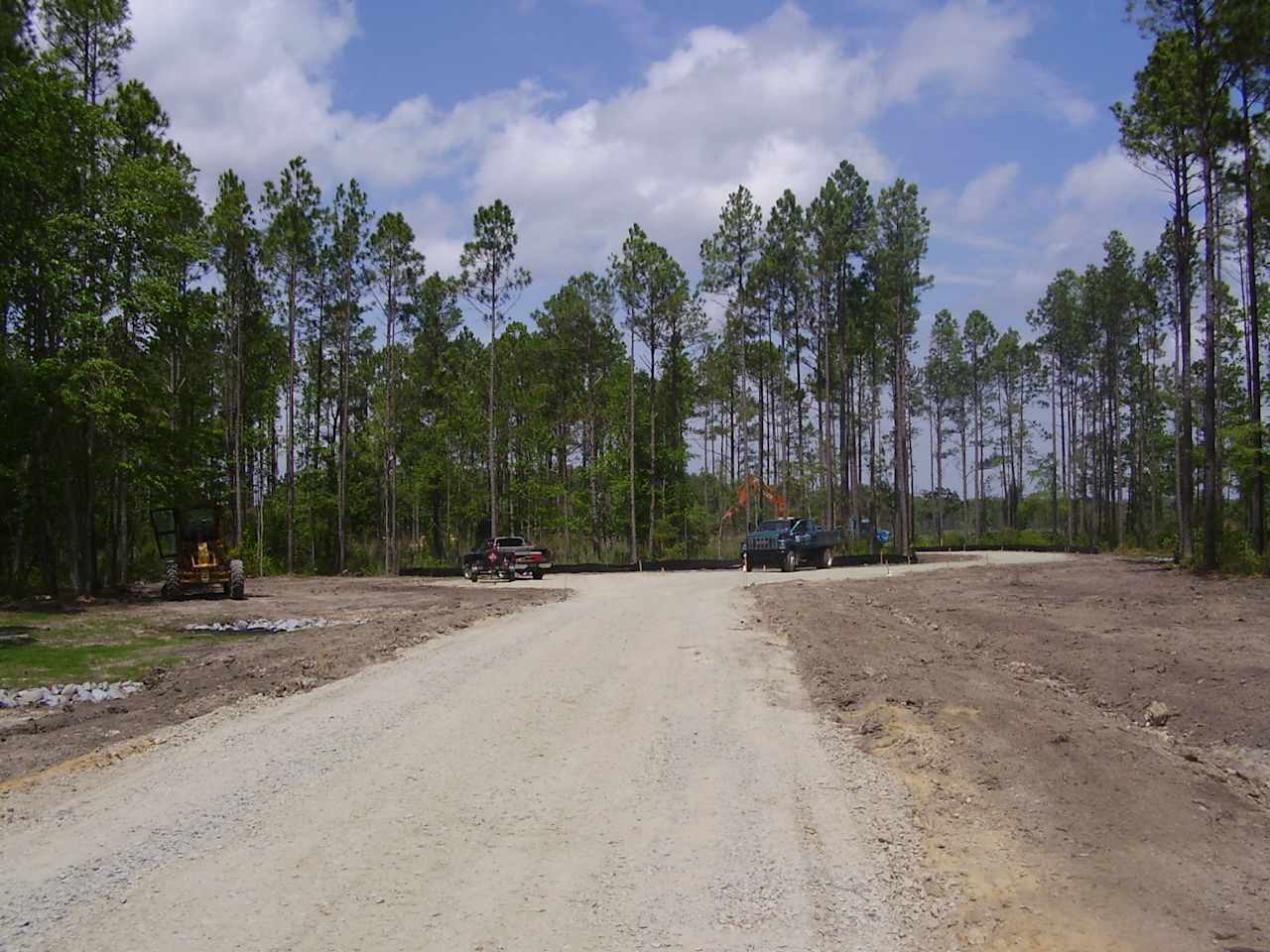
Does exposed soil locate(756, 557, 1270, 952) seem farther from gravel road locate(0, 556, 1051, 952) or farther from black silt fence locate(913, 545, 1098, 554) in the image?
black silt fence locate(913, 545, 1098, 554)

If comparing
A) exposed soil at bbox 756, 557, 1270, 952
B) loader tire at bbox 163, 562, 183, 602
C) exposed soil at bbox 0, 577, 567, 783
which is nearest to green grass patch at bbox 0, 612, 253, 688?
exposed soil at bbox 0, 577, 567, 783

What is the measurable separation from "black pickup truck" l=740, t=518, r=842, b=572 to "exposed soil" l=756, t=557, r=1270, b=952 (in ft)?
74.7

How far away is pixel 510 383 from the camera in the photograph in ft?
214

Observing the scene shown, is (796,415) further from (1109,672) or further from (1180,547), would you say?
(1109,672)

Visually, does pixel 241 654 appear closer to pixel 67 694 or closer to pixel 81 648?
pixel 67 694

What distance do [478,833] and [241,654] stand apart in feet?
39.1

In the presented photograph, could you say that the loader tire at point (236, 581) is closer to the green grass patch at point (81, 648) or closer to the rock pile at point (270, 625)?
the green grass patch at point (81, 648)

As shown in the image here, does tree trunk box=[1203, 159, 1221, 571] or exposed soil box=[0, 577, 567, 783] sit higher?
tree trunk box=[1203, 159, 1221, 571]

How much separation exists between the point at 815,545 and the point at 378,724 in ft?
110

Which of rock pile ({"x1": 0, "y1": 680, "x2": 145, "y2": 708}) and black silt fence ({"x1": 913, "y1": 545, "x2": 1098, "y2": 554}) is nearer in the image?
rock pile ({"x1": 0, "y1": 680, "x2": 145, "y2": 708})

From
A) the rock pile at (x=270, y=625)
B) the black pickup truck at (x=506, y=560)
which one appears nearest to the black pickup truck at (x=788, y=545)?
the black pickup truck at (x=506, y=560)

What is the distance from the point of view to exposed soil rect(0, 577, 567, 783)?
388 inches

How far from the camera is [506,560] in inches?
1538

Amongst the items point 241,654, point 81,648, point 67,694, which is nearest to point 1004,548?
point 241,654
